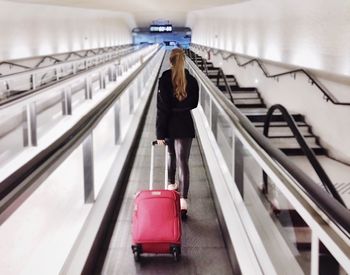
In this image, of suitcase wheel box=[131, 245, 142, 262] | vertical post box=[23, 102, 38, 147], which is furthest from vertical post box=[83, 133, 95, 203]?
vertical post box=[23, 102, 38, 147]

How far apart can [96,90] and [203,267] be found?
10285 millimetres

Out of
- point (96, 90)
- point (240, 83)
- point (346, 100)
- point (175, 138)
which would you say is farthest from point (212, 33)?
point (175, 138)

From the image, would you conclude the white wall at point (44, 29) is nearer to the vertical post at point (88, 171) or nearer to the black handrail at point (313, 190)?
the vertical post at point (88, 171)

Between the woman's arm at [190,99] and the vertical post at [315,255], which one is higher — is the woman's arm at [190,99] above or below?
above

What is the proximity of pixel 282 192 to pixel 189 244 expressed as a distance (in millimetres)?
1420

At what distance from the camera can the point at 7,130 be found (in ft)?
19.0

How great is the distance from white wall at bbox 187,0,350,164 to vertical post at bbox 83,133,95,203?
5.03 meters

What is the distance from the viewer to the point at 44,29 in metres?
16.0

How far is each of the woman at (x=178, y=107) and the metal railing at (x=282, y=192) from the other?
0.97ft

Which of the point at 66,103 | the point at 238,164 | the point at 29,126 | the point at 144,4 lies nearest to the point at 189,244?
the point at 238,164

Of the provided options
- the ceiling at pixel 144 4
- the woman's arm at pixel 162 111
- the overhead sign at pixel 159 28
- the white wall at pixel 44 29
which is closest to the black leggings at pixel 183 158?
the woman's arm at pixel 162 111

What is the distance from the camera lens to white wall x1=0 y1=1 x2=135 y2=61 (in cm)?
1256

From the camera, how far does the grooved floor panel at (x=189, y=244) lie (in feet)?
9.02

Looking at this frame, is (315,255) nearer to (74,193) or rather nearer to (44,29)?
(74,193)
